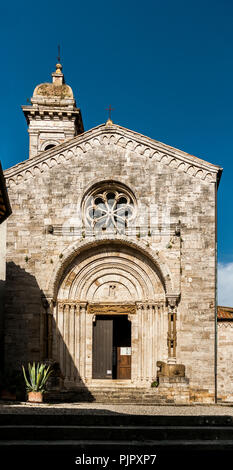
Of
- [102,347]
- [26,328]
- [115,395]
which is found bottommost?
[115,395]

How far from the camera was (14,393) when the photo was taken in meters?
21.9

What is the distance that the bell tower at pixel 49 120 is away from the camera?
34.0m

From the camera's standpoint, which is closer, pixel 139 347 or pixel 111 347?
pixel 139 347

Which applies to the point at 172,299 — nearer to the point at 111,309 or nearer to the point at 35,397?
the point at 111,309

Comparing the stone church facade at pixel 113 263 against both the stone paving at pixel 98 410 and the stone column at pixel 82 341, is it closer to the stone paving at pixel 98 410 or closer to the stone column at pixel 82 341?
the stone column at pixel 82 341

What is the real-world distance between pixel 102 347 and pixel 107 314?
1.22 meters

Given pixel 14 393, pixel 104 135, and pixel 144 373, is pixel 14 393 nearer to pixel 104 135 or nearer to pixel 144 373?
pixel 144 373

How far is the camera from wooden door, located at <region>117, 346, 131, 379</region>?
25094mm

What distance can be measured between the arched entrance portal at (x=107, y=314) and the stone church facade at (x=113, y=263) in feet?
0.12

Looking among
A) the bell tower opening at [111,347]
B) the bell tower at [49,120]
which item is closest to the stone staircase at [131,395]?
the bell tower opening at [111,347]

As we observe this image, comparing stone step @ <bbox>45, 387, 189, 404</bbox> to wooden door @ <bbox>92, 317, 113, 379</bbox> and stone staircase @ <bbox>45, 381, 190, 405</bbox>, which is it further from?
wooden door @ <bbox>92, 317, 113, 379</bbox>
